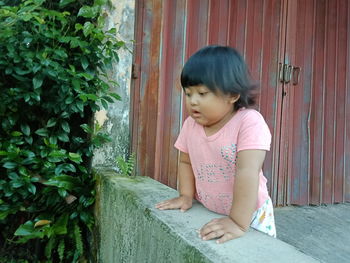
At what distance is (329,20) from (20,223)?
3765 mm

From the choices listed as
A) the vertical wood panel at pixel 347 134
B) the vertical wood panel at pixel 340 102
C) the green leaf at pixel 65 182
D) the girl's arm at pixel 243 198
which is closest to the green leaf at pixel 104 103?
the green leaf at pixel 65 182

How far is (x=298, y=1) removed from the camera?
402 centimetres

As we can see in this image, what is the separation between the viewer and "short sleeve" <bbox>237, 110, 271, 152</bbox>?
5.20 feet

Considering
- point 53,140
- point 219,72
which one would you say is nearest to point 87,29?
point 53,140

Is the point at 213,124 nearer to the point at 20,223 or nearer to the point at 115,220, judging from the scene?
the point at 115,220

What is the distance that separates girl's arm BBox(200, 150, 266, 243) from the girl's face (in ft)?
0.73

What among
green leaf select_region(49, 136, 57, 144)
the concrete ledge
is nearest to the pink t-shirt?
the concrete ledge

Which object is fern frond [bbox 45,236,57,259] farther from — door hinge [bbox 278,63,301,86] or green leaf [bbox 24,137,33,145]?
door hinge [bbox 278,63,301,86]

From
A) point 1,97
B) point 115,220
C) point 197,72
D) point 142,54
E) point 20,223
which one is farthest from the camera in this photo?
point 142,54

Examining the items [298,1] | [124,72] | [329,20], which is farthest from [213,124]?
[329,20]

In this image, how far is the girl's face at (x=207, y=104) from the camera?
65.6 inches

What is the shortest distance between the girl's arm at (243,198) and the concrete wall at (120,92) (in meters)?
1.34

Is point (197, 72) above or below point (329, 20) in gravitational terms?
below

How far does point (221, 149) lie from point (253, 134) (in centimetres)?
20
